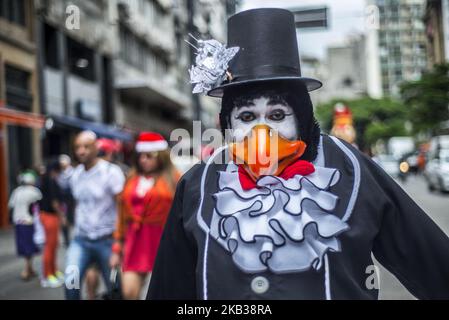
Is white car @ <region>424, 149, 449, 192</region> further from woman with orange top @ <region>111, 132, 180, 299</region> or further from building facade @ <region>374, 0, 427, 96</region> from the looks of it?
woman with orange top @ <region>111, 132, 180, 299</region>

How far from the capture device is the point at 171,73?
33.7 metres

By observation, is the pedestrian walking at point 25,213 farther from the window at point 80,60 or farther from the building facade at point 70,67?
the window at point 80,60

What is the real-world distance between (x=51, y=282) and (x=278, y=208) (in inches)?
246

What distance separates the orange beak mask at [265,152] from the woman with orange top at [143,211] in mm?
2943

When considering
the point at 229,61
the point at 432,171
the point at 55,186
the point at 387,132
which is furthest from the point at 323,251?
the point at 387,132

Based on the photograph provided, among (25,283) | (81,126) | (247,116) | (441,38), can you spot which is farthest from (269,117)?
(441,38)

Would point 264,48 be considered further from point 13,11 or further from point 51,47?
point 51,47

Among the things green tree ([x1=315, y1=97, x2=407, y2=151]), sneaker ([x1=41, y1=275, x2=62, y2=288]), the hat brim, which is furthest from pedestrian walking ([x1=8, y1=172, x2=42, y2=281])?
green tree ([x1=315, y1=97, x2=407, y2=151])

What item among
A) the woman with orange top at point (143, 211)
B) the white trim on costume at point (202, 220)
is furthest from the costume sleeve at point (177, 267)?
the woman with orange top at point (143, 211)

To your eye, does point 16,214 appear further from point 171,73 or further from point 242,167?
point 171,73

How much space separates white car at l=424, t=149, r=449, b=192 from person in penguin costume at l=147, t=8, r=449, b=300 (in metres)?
18.8

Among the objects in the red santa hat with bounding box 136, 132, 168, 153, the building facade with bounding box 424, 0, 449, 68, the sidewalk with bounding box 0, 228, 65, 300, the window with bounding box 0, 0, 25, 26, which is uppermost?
the building facade with bounding box 424, 0, 449, 68

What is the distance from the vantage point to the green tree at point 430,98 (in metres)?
24.2

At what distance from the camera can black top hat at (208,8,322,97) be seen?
2.13 m
